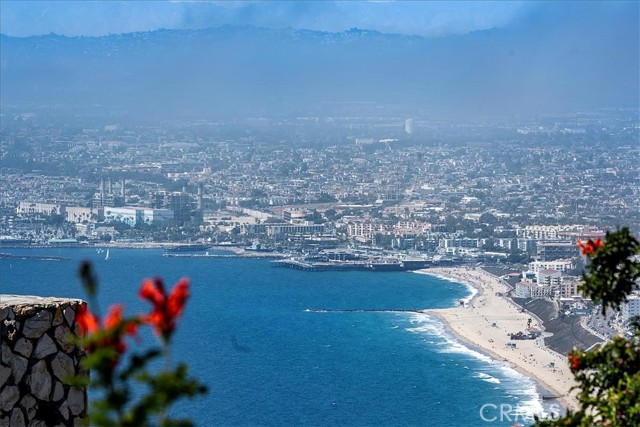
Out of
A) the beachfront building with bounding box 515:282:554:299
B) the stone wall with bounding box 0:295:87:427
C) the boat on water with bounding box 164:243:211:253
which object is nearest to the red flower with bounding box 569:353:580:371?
the stone wall with bounding box 0:295:87:427

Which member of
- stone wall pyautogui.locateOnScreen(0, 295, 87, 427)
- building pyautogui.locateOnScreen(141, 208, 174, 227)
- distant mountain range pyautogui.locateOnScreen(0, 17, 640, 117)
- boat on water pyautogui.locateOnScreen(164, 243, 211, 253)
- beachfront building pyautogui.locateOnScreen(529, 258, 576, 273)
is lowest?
boat on water pyautogui.locateOnScreen(164, 243, 211, 253)

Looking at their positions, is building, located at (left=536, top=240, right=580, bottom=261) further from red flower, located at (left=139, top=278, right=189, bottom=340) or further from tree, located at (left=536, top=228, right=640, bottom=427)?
red flower, located at (left=139, top=278, right=189, bottom=340)

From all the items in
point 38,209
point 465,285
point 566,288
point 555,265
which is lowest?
point 465,285

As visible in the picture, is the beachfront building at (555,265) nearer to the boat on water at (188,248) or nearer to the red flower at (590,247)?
the boat on water at (188,248)

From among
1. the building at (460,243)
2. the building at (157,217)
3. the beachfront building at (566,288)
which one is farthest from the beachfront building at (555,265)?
the building at (157,217)

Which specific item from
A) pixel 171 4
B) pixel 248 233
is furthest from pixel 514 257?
pixel 171 4

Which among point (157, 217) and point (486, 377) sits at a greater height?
point (157, 217)

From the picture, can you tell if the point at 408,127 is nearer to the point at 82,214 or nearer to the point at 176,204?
the point at 176,204

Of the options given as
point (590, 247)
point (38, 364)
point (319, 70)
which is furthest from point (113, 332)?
point (319, 70)
